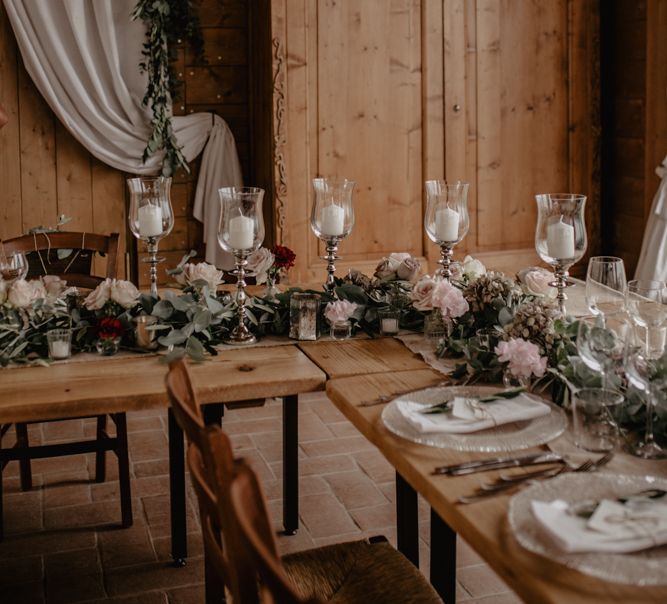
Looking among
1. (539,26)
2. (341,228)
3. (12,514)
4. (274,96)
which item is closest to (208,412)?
(341,228)

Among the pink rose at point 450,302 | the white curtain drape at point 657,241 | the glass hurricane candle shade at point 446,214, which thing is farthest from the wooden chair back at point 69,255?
the white curtain drape at point 657,241

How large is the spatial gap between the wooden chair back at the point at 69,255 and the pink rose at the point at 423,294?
46.3 inches

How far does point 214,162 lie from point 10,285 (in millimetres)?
2657

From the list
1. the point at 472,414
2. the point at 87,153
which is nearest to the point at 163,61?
the point at 87,153

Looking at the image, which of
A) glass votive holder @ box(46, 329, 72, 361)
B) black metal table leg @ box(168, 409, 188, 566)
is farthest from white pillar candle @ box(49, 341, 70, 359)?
black metal table leg @ box(168, 409, 188, 566)

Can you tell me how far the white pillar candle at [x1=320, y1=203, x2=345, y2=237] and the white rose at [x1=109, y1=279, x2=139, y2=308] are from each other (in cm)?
49

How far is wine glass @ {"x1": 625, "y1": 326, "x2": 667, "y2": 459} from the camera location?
1.47 meters

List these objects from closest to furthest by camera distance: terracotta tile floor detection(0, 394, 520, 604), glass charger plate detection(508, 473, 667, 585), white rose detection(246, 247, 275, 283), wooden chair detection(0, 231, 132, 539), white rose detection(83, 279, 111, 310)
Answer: glass charger plate detection(508, 473, 667, 585), white rose detection(83, 279, 111, 310), white rose detection(246, 247, 275, 283), terracotta tile floor detection(0, 394, 520, 604), wooden chair detection(0, 231, 132, 539)

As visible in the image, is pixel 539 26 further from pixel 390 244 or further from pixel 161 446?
pixel 161 446

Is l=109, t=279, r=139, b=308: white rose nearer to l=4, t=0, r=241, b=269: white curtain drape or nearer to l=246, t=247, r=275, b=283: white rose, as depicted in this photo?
l=246, t=247, r=275, b=283: white rose

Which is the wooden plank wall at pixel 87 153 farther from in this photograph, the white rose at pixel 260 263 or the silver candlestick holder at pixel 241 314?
the silver candlestick holder at pixel 241 314

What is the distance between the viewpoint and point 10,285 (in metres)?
2.16

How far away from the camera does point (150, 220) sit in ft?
7.66

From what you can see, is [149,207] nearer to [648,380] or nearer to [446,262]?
[446,262]
